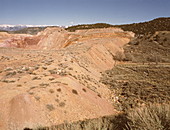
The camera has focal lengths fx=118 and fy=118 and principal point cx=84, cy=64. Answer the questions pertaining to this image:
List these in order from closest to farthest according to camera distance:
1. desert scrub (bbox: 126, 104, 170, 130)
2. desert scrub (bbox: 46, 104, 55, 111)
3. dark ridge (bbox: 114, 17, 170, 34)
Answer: desert scrub (bbox: 126, 104, 170, 130) < desert scrub (bbox: 46, 104, 55, 111) < dark ridge (bbox: 114, 17, 170, 34)

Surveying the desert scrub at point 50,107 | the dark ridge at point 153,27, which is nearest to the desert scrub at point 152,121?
the desert scrub at point 50,107

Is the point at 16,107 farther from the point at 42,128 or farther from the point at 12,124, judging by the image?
the point at 42,128

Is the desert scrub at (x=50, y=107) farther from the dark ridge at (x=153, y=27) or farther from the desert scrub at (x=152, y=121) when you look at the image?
the dark ridge at (x=153, y=27)

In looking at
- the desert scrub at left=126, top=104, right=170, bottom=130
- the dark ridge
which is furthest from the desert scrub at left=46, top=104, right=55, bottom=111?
the dark ridge

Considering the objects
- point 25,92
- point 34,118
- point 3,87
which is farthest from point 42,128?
point 3,87

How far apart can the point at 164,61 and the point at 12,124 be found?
1806 cm

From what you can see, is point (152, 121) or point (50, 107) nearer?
point (152, 121)

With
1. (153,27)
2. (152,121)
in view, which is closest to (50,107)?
(152,121)

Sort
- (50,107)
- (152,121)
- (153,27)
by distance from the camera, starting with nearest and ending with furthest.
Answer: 1. (152,121)
2. (50,107)
3. (153,27)

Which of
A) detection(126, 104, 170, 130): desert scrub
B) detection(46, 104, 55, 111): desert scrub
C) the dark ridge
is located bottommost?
detection(46, 104, 55, 111): desert scrub

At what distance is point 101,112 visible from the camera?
21.6 ft

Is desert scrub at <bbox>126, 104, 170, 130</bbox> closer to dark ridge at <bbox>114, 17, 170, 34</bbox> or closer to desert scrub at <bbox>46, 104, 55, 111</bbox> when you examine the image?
desert scrub at <bbox>46, 104, 55, 111</bbox>

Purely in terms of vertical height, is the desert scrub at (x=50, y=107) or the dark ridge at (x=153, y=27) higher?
the dark ridge at (x=153, y=27)

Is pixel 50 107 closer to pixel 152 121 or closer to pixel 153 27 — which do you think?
pixel 152 121
